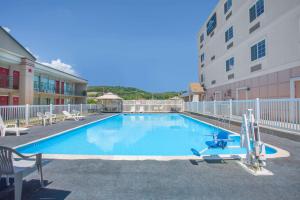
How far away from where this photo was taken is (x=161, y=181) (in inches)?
144

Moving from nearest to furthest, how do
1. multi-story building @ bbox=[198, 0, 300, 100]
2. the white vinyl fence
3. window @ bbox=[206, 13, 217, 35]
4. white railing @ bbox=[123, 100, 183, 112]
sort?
1. the white vinyl fence
2. multi-story building @ bbox=[198, 0, 300, 100]
3. window @ bbox=[206, 13, 217, 35]
4. white railing @ bbox=[123, 100, 183, 112]

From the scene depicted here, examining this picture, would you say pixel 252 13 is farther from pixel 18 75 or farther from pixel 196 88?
pixel 18 75

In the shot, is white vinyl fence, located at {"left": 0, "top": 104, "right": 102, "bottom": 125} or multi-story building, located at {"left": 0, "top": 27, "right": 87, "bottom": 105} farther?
multi-story building, located at {"left": 0, "top": 27, "right": 87, "bottom": 105}

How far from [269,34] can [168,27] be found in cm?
3586

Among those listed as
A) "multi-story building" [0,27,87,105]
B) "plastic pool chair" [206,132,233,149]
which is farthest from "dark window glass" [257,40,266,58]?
"multi-story building" [0,27,87,105]

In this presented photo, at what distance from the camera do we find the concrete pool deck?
312 cm

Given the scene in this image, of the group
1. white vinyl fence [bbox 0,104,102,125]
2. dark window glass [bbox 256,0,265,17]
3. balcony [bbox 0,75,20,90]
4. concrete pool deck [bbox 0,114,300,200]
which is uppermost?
dark window glass [bbox 256,0,265,17]

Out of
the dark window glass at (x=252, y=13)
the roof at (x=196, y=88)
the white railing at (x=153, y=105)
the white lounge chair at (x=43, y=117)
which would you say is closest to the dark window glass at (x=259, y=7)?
the dark window glass at (x=252, y=13)

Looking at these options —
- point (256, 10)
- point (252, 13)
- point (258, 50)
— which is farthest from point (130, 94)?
point (256, 10)

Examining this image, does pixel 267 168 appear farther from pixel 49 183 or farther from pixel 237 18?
pixel 237 18

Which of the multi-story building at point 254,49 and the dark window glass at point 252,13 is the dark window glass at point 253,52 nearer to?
the multi-story building at point 254,49

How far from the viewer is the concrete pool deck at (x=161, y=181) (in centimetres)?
312

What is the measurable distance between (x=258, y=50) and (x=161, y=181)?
15000 millimetres

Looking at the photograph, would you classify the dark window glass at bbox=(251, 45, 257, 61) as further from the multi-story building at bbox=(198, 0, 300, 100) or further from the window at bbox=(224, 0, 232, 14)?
the window at bbox=(224, 0, 232, 14)
